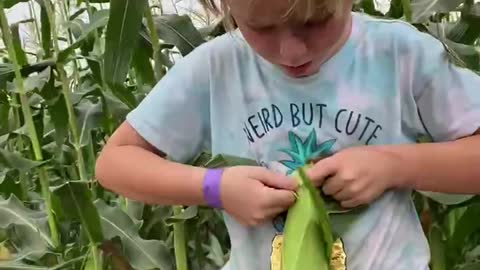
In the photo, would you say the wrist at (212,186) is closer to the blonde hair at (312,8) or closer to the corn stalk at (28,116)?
the blonde hair at (312,8)

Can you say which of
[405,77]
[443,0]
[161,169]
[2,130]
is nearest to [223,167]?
[161,169]

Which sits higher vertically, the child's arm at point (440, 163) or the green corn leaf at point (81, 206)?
the child's arm at point (440, 163)

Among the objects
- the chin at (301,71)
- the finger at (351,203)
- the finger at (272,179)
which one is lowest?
the finger at (351,203)

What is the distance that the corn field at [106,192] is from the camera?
1.13m

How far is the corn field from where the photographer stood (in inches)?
44.4

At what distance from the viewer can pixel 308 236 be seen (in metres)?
0.80

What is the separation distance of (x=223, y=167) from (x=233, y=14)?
0.15 metres

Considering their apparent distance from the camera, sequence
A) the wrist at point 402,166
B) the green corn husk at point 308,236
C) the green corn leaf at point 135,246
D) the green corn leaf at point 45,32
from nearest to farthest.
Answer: the green corn husk at point 308,236
the wrist at point 402,166
the green corn leaf at point 135,246
the green corn leaf at point 45,32

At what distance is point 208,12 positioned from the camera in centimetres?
98

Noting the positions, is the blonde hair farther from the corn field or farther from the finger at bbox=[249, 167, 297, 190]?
the corn field

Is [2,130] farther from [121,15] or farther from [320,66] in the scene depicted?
[320,66]

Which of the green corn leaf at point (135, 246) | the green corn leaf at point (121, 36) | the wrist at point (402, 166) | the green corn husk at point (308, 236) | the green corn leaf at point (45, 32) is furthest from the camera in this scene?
the green corn leaf at point (45, 32)

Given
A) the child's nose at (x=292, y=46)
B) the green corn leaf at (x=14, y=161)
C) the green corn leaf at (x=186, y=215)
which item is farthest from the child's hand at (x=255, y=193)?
the green corn leaf at (x=14, y=161)

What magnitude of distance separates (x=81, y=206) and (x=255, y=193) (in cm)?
32
